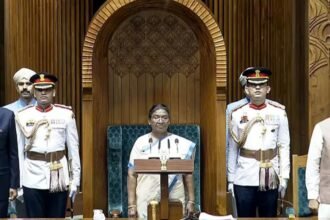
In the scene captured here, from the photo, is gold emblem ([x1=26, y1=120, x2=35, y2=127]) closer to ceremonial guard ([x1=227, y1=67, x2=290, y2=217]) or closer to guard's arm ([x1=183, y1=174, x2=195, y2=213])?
guard's arm ([x1=183, y1=174, x2=195, y2=213])

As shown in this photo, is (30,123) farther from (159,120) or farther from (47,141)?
(159,120)

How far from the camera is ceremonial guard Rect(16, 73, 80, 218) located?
5.98 meters

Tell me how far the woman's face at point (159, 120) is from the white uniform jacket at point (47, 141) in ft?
2.01

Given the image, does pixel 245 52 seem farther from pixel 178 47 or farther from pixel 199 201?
pixel 199 201

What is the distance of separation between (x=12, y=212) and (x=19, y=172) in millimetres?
1079

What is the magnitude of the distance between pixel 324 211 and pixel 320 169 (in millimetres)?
275

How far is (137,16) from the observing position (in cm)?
700

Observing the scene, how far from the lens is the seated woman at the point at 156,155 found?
6.05 metres

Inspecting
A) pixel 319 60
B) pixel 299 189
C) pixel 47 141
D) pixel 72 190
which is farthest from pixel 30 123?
pixel 319 60

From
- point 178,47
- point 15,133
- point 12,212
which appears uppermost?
point 178,47

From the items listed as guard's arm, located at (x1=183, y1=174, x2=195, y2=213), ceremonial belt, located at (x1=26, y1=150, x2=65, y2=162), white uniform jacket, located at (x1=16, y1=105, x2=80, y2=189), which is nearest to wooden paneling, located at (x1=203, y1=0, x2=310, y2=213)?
guard's arm, located at (x1=183, y1=174, x2=195, y2=213)

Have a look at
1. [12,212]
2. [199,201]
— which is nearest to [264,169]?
[199,201]

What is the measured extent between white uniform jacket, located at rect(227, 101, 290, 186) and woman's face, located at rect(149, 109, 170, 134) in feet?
1.69

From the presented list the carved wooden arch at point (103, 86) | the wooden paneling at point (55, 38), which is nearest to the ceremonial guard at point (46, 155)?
the carved wooden arch at point (103, 86)
